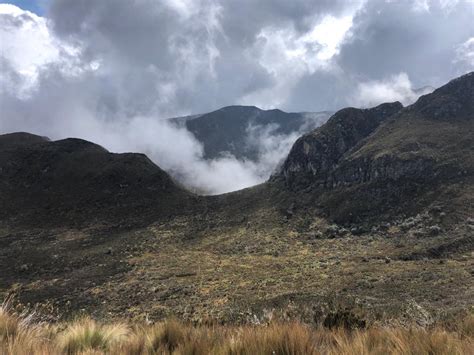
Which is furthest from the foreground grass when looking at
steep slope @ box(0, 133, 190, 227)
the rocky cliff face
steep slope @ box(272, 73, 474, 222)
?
the rocky cliff face

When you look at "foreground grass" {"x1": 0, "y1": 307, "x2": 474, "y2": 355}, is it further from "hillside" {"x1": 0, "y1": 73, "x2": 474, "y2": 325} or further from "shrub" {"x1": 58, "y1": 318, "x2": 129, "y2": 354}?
"hillside" {"x1": 0, "y1": 73, "x2": 474, "y2": 325}

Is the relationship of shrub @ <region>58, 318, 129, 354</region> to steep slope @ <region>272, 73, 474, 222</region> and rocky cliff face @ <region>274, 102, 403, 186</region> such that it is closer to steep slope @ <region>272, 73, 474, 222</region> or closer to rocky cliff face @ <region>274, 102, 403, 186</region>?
steep slope @ <region>272, 73, 474, 222</region>

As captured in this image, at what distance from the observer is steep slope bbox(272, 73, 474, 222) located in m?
52.4

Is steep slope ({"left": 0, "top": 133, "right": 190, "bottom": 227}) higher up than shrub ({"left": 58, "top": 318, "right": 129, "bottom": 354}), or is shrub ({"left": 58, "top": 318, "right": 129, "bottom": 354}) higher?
steep slope ({"left": 0, "top": 133, "right": 190, "bottom": 227})

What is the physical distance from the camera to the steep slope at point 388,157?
52375 millimetres

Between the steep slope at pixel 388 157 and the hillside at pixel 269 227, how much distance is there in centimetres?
26

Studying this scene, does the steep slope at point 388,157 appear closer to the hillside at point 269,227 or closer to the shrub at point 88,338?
the hillside at point 269,227

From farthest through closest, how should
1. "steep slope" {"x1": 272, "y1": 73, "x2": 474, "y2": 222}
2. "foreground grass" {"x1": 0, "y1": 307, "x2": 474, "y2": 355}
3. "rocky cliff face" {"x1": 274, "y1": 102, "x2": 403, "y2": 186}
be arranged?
"rocky cliff face" {"x1": 274, "y1": 102, "x2": 403, "y2": 186} < "steep slope" {"x1": 272, "y1": 73, "x2": 474, "y2": 222} < "foreground grass" {"x1": 0, "y1": 307, "x2": 474, "y2": 355}

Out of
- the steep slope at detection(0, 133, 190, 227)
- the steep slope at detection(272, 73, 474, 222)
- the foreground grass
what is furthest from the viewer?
the steep slope at detection(0, 133, 190, 227)

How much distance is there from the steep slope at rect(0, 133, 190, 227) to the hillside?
303mm

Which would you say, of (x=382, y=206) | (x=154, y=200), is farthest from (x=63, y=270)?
(x=382, y=206)

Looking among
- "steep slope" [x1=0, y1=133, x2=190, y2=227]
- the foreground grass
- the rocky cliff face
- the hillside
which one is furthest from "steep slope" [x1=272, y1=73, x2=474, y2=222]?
the foreground grass

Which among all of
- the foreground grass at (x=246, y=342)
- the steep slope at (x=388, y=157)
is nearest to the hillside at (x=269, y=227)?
the steep slope at (x=388, y=157)

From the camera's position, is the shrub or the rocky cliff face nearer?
the shrub
